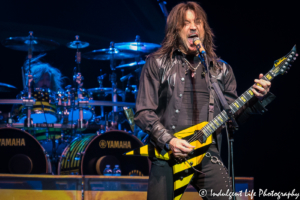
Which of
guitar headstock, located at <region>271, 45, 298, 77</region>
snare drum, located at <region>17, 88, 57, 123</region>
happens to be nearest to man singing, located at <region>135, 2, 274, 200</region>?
guitar headstock, located at <region>271, 45, 298, 77</region>

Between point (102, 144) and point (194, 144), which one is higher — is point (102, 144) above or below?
below

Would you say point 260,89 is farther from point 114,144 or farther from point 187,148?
point 114,144

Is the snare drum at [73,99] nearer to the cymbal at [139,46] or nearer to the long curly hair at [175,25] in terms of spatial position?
the cymbal at [139,46]

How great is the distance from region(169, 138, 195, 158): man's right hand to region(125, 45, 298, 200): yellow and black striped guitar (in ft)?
0.32

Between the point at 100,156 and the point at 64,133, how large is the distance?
125cm

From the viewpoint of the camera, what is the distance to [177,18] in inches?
99.0

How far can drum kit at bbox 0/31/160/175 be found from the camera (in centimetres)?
441

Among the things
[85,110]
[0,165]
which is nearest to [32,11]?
[85,110]

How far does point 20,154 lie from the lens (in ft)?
14.5

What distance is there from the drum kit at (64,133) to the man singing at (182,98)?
2.43 meters

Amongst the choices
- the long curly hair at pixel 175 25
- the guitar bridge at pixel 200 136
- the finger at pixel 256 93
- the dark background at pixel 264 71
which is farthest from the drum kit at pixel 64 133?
the finger at pixel 256 93

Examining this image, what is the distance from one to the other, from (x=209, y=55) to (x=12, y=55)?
645 centimetres

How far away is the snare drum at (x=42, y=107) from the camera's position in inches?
213

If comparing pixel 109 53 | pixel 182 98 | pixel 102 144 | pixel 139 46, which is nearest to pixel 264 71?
pixel 139 46
